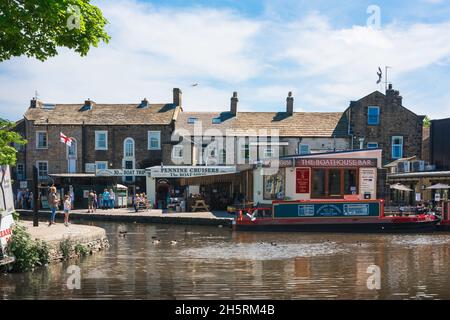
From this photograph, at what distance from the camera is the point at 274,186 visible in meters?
27.3

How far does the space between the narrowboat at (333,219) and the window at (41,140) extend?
979 inches

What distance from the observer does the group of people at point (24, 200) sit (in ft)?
125

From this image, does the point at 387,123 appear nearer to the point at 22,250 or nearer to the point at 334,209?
the point at 334,209

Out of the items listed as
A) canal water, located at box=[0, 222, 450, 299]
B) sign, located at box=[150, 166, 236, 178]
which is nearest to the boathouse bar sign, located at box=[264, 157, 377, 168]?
canal water, located at box=[0, 222, 450, 299]

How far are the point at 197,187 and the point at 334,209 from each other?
16783 mm

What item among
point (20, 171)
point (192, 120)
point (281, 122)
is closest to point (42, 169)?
point (20, 171)

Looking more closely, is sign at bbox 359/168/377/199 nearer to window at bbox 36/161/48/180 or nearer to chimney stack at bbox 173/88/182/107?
chimney stack at bbox 173/88/182/107

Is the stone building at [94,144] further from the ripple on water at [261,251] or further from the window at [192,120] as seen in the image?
the ripple on water at [261,251]

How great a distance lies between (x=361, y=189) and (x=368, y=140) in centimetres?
1783

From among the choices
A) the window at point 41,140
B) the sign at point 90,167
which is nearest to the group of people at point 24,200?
the sign at point 90,167

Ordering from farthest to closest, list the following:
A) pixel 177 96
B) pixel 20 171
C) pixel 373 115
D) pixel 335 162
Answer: pixel 177 96
pixel 20 171
pixel 373 115
pixel 335 162

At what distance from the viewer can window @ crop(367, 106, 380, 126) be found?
42688mm

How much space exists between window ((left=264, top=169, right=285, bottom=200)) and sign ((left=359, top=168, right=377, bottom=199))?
3.89 metres

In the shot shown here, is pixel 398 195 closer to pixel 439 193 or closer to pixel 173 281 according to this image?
pixel 439 193
